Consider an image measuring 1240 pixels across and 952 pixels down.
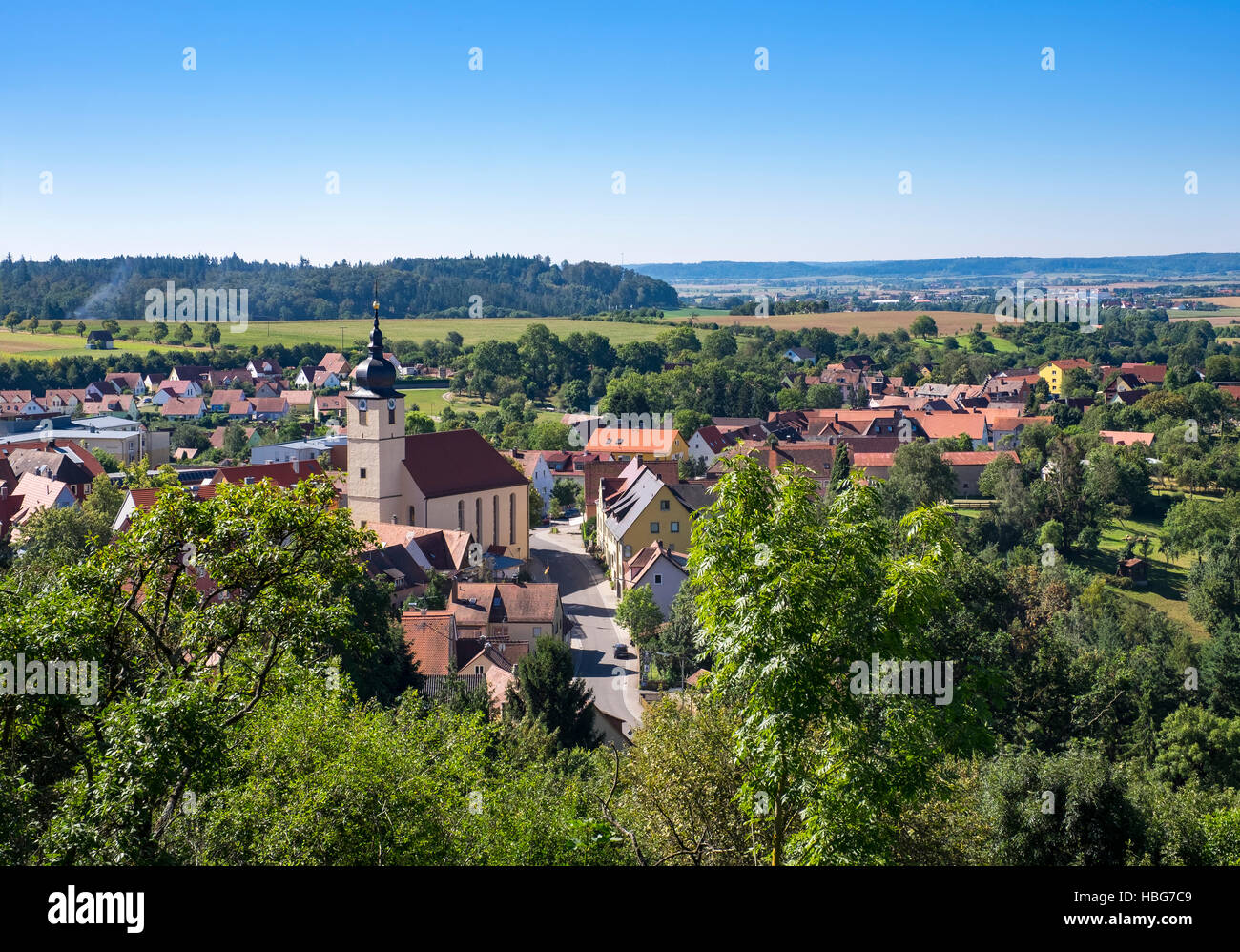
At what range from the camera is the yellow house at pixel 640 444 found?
7362 centimetres

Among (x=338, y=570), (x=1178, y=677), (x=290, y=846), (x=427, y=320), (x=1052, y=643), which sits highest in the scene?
(x=427, y=320)

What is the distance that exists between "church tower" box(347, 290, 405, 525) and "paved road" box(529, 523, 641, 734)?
7.74 m

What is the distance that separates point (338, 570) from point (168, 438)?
76.4 meters

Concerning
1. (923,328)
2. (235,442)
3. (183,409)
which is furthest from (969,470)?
(923,328)

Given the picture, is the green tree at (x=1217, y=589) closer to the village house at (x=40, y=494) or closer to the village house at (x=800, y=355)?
the village house at (x=40, y=494)

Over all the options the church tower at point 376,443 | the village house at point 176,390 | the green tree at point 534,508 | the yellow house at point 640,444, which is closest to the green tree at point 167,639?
the church tower at point 376,443

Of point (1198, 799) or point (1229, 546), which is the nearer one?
point (1198, 799)

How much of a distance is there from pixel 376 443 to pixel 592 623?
11.5 m

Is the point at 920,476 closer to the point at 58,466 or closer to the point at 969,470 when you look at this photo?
the point at 969,470

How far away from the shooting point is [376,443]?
44.3 meters
